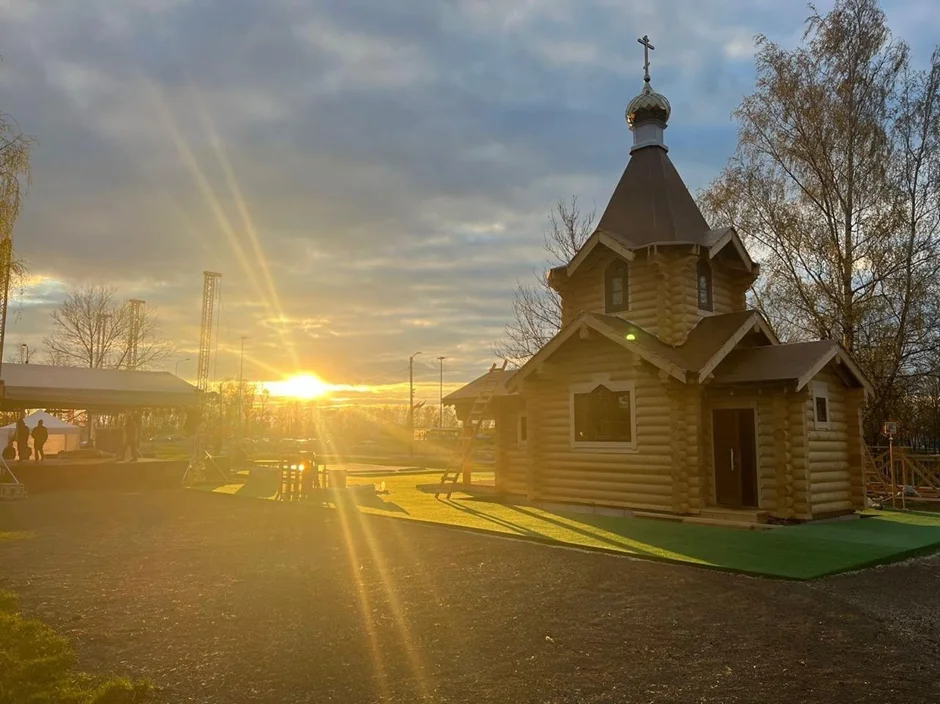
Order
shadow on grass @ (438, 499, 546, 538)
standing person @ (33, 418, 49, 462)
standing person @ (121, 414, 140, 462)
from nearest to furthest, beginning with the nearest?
shadow on grass @ (438, 499, 546, 538) → standing person @ (33, 418, 49, 462) → standing person @ (121, 414, 140, 462)

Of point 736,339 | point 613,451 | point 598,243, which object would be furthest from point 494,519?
point 598,243

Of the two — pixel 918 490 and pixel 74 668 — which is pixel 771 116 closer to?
pixel 918 490

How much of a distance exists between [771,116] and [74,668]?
26.1 m

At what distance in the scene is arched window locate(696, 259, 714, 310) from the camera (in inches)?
664

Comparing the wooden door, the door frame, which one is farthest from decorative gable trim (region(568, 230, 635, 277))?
the wooden door

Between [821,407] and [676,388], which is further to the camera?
[821,407]

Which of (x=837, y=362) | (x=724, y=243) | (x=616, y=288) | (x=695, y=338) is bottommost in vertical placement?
(x=837, y=362)

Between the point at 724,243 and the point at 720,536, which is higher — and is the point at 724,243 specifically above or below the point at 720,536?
above

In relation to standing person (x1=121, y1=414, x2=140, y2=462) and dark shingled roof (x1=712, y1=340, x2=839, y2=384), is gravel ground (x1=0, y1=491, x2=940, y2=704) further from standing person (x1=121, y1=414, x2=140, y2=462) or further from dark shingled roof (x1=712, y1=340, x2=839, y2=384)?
standing person (x1=121, y1=414, x2=140, y2=462)

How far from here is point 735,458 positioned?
15039mm

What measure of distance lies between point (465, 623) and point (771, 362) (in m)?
10.3

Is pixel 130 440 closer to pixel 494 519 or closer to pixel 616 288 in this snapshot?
pixel 494 519

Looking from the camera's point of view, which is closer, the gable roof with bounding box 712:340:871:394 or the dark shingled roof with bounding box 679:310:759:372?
the gable roof with bounding box 712:340:871:394

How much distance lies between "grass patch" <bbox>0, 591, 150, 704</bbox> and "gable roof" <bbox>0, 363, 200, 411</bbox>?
17.2 m
